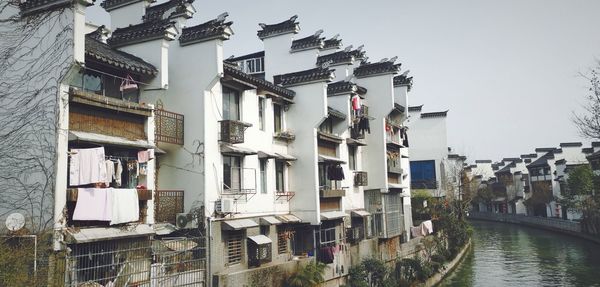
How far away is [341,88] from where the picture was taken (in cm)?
Result: 3222

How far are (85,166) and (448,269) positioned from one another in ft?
101

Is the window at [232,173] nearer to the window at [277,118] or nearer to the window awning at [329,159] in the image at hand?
the window at [277,118]

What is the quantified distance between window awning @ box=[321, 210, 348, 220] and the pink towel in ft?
47.5

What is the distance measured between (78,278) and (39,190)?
9.73ft

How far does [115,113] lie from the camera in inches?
689

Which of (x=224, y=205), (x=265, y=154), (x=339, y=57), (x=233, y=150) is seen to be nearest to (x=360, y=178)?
(x=339, y=57)

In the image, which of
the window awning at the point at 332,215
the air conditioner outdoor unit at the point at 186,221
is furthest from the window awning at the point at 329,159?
the air conditioner outdoor unit at the point at 186,221

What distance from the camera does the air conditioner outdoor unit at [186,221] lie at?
64.4 ft

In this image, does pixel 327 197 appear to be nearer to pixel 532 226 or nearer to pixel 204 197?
pixel 204 197

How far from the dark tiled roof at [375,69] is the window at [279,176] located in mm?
13146

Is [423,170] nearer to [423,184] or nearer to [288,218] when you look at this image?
[423,184]

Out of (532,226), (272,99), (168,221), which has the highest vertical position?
(272,99)

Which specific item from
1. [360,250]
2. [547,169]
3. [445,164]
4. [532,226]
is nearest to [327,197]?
[360,250]

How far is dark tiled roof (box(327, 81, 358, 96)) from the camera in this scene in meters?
31.9
